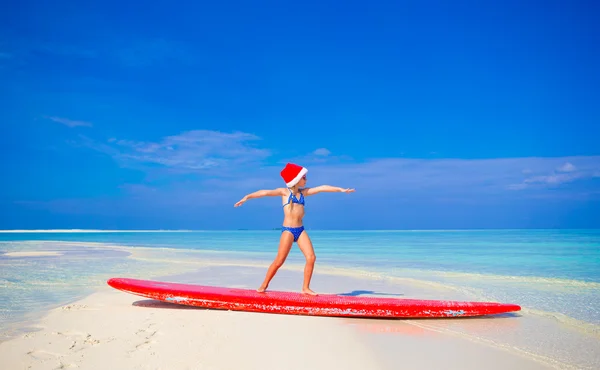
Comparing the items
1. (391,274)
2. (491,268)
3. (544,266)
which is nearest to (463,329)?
(391,274)

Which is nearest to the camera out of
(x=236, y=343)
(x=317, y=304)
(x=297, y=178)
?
(x=236, y=343)

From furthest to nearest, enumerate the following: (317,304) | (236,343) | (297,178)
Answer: (297,178)
(317,304)
(236,343)

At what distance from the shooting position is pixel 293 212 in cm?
668

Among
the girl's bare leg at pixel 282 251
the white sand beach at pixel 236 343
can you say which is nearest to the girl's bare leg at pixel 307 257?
the girl's bare leg at pixel 282 251

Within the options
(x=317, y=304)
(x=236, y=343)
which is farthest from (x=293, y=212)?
(x=236, y=343)

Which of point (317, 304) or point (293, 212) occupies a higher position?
point (293, 212)

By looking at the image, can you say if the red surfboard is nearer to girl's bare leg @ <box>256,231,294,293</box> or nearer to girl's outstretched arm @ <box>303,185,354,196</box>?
girl's bare leg @ <box>256,231,294,293</box>

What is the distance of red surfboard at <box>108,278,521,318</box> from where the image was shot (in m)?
5.87

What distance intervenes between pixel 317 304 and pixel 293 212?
135cm

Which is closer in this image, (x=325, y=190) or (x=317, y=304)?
(x=317, y=304)

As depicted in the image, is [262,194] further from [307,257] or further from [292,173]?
[307,257]

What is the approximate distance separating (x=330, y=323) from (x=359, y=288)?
11.7ft

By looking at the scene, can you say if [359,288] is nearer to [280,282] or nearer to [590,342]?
[280,282]

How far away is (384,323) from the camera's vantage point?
5789 millimetres
